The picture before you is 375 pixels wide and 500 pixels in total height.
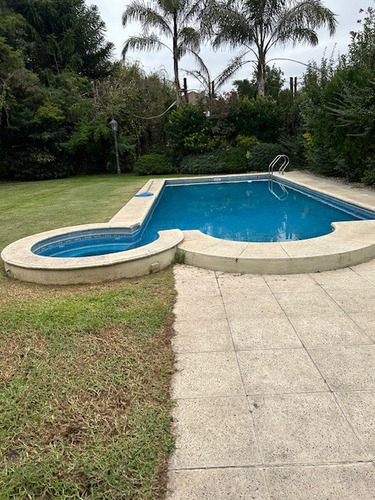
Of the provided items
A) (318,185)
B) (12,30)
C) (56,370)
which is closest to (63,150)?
(12,30)

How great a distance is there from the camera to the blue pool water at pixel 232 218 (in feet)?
18.5

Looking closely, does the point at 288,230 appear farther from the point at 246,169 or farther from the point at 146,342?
the point at 246,169

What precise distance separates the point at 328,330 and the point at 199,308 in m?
1.16

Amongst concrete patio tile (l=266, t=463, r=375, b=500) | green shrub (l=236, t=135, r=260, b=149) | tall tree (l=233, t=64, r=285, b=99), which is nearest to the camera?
concrete patio tile (l=266, t=463, r=375, b=500)

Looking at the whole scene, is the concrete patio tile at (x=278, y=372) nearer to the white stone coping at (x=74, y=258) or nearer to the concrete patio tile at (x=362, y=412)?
the concrete patio tile at (x=362, y=412)

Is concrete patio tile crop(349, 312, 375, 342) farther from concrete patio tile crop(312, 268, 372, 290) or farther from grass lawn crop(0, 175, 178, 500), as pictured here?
grass lawn crop(0, 175, 178, 500)

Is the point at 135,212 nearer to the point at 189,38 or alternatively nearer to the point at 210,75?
the point at 189,38

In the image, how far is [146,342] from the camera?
265cm

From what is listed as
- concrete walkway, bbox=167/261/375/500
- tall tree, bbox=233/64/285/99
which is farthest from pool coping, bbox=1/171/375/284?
tall tree, bbox=233/64/285/99

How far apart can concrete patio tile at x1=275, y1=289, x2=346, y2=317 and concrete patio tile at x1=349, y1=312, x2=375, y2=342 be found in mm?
186

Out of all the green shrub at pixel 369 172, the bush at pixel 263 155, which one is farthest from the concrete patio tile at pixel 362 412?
the bush at pixel 263 155

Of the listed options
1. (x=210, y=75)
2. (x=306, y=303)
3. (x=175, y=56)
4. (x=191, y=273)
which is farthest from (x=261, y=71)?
(x=306, y=303)

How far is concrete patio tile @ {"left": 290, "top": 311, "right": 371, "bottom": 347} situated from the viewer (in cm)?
263

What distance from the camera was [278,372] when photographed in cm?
229
